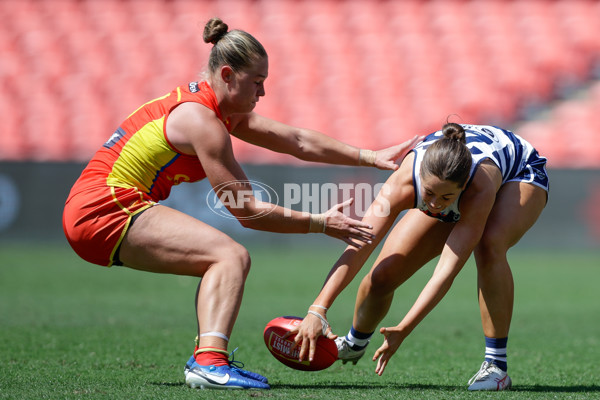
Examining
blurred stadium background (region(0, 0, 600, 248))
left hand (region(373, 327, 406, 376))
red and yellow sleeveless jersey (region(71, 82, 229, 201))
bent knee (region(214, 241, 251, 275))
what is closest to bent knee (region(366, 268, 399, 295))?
left hand (region(373, 327, 406, 376))

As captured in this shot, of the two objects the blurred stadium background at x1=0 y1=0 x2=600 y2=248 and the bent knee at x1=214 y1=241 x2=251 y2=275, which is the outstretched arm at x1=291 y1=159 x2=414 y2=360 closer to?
Answer: the bent knee at x1=214 y1=241 x2=251 y2=275

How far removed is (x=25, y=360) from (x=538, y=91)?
12.7 m

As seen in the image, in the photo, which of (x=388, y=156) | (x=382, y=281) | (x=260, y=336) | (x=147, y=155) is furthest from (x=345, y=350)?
(x=147, y=155)

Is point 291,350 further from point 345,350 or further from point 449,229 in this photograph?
point 449,229

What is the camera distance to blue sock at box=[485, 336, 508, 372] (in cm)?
426

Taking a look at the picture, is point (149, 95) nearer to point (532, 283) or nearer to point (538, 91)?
point (538, 91)

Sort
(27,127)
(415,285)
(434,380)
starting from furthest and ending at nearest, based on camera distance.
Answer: (27,127)
(415,285)
(434,380)

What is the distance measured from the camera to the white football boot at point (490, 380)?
412cm

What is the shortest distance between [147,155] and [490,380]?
2233 millimetres

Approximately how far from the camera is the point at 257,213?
4.00m

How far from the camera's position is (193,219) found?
4059mm

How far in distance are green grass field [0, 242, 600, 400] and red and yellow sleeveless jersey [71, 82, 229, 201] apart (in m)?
1.09

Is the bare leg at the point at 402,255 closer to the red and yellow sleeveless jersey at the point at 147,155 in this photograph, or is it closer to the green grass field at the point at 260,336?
the green grass field at the point at 260,336

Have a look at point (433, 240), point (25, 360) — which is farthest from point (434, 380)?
point (25, 360)
